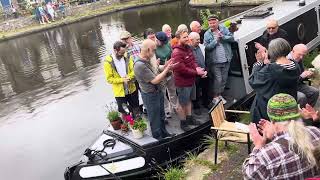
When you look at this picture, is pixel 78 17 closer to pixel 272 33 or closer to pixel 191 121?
pixel 191 121

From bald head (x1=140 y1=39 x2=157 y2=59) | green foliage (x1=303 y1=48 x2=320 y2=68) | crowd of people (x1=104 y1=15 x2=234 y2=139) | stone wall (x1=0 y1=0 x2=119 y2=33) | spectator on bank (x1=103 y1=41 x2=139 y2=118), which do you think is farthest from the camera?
stone wall (x1=0 y1=0 x2=119 y2=33)

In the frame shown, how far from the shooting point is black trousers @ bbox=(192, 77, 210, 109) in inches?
303

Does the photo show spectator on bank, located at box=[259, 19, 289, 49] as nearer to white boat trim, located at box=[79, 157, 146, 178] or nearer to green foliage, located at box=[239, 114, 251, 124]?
green foliage, located at box=[239, 114, 251, 124]

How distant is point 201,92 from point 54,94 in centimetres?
860

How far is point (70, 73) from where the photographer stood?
17.7 meters

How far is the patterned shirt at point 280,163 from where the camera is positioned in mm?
3168

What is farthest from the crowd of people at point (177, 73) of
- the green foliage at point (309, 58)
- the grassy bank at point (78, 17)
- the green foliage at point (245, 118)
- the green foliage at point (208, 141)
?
the grassy bank at point (78, 17)

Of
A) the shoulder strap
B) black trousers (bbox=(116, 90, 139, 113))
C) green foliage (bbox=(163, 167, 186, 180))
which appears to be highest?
the shoulder strap

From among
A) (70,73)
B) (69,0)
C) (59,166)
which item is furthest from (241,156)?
(69,0)

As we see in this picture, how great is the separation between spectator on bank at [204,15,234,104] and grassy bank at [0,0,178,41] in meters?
26.0

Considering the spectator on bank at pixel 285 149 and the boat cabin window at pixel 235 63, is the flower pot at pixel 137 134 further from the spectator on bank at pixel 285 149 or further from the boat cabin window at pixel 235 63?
the spectator on bank at pixel 285 149

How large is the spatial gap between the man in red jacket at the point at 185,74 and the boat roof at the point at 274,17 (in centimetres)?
116

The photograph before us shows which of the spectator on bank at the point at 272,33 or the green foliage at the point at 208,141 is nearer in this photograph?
the spectator on bank at the point at 272,33

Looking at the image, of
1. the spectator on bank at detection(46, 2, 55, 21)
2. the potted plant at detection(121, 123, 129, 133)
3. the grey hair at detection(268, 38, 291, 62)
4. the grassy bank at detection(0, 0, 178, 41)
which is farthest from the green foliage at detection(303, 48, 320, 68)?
the spectator on bank at detection(46, 2, 55, 21)
